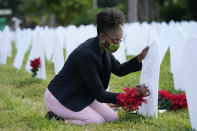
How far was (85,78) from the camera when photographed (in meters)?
3.46

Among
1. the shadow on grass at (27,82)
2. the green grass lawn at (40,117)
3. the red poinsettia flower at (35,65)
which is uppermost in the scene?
the red poinsettia flower at (35,65)

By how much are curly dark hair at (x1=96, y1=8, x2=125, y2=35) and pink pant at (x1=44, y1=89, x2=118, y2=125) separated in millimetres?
928

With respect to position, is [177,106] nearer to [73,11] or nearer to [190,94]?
[190,94]

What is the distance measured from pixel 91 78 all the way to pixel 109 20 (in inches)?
25.0

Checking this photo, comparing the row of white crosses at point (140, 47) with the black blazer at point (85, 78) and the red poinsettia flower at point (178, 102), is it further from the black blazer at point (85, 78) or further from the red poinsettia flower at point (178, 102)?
the red poinsettia flower at point (178, 102)

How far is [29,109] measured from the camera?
4.24 metres

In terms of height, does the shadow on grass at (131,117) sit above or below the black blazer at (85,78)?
below

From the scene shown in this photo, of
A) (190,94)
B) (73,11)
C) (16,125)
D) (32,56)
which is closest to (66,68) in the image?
(16,125)

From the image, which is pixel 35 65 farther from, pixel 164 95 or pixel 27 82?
pixel 164 95

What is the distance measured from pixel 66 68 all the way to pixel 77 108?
1.55 ft

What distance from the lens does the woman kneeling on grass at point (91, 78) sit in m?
3.42

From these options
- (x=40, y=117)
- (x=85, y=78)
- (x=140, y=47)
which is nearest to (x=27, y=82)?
(x=40, y=117)

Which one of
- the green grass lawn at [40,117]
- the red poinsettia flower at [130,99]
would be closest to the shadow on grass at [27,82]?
the green grass lawn at [40,117]

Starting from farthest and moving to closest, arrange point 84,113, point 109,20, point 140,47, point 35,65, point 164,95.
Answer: point 140,47, point 35,65, point 164,95, point 84,113, point 109,20
